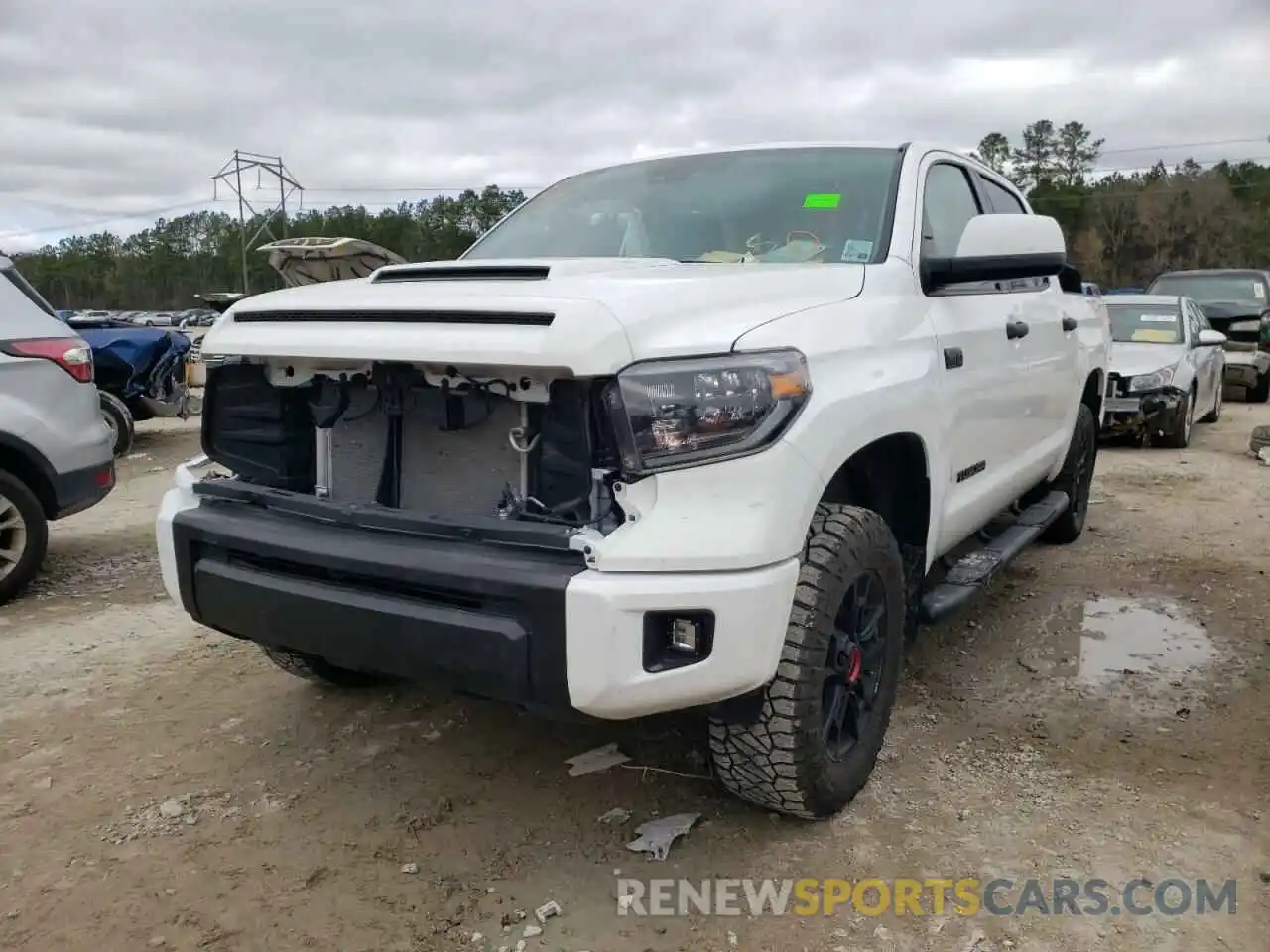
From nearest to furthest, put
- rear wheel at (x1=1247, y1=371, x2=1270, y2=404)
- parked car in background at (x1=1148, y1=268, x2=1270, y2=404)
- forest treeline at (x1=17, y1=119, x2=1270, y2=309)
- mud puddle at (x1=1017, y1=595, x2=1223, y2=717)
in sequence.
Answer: mud puddle at (x1=1017, y1=595, x2=1223, y2=717) < parked car in background at (x1=1148, y1=268, x2=1270, y2=404) < rear wheel at (x1=1247, y1=371, x2=1270, y2=404) < forest treeline at (x1=17, y1=119, x2=1270, y2=309)

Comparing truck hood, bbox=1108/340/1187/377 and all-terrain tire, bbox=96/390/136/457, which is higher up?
truck hood, bbox=1108/340/1187/377

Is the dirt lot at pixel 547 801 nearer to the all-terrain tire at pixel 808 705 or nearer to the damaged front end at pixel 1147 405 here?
the all-terrain tire at pixel 808 705

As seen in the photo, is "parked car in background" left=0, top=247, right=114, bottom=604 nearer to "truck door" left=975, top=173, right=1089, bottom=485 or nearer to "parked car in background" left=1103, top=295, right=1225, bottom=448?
"truck door" left=975, top=173, right=1089, bottom=485

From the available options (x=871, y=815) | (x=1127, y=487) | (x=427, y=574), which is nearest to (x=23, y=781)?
(x=427, y=574)

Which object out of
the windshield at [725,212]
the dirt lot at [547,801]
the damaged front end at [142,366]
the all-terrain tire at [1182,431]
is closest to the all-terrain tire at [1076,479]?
the dirt lot at [547,801]

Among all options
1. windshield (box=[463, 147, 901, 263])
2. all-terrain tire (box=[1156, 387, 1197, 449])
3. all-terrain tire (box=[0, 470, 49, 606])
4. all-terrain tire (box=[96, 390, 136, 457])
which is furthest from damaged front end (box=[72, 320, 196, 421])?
all-terrain tire (box=[1156, 387, 1197, 449])

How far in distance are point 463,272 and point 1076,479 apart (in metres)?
3.95

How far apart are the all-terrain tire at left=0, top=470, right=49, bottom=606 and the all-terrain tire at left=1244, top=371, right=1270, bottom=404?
1423cm

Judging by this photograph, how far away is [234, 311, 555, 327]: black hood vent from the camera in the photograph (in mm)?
2254

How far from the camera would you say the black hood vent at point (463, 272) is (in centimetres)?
264

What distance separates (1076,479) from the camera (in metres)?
5.48

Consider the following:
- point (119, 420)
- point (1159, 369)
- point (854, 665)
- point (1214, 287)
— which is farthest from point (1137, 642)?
point (1214, 287)

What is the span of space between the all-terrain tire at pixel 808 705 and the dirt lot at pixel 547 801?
0.18 metres

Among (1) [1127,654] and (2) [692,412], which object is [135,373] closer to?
(1) [1127,654]
